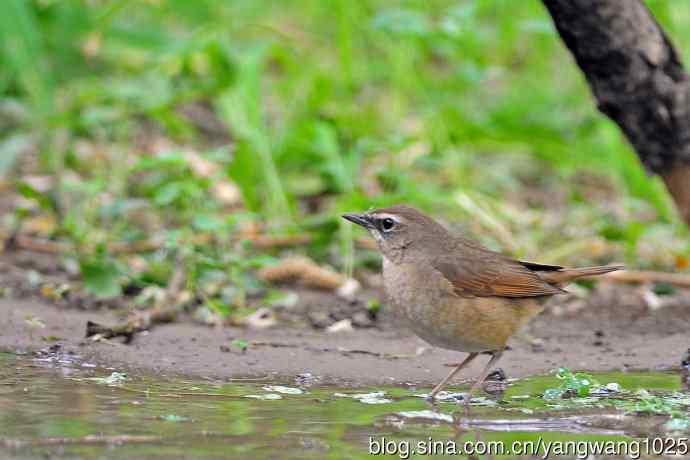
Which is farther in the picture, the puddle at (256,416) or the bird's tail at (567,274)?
the bird's tail at (567,274)

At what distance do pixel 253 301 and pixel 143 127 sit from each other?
3555 mm

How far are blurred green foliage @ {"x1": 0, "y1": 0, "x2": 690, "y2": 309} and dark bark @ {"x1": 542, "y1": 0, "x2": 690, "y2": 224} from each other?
2270mm

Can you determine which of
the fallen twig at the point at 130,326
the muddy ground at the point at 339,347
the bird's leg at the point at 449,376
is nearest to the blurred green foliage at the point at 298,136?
the fallen twig at the point at 130,326

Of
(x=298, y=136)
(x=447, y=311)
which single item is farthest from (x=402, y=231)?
(x=298, y=136)

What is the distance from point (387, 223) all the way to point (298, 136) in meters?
2.69

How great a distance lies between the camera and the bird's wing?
19.0ft

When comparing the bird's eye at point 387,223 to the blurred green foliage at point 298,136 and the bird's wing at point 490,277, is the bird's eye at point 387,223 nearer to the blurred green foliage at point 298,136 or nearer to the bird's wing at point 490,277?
the bird's wing at point 490,277

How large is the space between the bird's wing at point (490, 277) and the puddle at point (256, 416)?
1.50 ft

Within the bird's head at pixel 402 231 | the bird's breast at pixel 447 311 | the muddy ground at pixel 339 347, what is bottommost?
the muddy ground at pixel 339 347

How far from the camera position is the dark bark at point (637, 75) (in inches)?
208

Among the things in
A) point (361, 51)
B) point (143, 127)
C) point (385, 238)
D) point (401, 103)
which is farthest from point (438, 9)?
point (385, 238)

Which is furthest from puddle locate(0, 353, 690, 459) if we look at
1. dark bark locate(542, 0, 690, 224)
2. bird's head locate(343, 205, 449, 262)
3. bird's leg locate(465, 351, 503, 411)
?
dark bark locate(542, 0, 690, 224)

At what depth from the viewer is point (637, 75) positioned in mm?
5422

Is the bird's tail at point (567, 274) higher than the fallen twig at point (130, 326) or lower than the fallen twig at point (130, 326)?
higher
